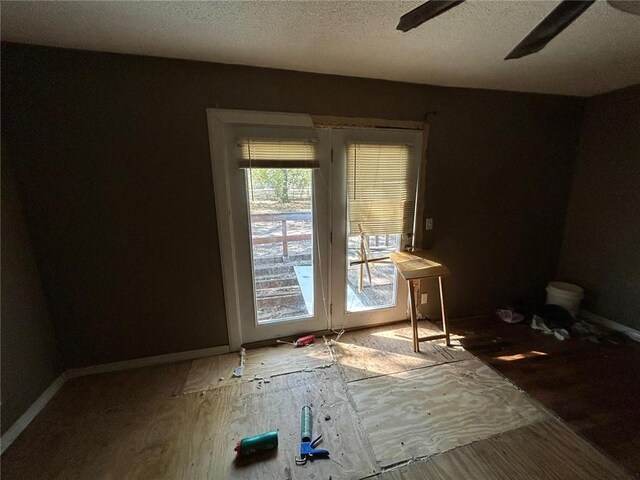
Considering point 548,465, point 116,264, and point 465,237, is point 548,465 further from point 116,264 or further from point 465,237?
point 116,264

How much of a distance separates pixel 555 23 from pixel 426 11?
468mm

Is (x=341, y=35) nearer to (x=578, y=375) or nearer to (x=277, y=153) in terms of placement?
(x=277, y=153)

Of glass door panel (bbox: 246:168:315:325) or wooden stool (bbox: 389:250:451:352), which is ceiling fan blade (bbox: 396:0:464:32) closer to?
glass door panel (bbox: 246:168:315:325)

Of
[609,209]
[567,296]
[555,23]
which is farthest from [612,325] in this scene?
[555,23]

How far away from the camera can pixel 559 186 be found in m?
2.82

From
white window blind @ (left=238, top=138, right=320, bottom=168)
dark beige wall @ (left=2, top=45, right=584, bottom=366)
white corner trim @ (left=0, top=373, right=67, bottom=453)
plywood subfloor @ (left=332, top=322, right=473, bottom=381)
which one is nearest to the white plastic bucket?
dark beige wall @ (left=2, top=45, right=584, bottom=366)

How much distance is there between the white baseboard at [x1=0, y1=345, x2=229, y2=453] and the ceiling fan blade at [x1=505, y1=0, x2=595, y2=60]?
2700 millimetres

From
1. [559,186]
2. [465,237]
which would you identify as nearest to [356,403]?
[465,237]

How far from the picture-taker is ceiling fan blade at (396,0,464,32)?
87 centimetres

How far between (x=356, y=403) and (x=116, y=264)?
2.00m

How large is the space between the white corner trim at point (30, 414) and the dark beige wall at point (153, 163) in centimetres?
18

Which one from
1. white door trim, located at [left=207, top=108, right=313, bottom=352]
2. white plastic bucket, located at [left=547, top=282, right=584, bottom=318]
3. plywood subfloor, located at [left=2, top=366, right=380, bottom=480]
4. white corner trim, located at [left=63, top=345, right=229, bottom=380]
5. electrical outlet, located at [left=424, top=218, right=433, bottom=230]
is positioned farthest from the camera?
white plastic bucket, located at [left=547, top=282, right=584, bottom=318]

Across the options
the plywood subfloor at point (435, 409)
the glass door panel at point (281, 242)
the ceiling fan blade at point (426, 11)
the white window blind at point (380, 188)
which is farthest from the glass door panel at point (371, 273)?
the ceiling fan blade at point (426, 11)

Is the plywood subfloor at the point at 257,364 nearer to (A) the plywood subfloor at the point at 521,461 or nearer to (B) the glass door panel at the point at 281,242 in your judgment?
(B) the glass door panel at the point at 281,242
